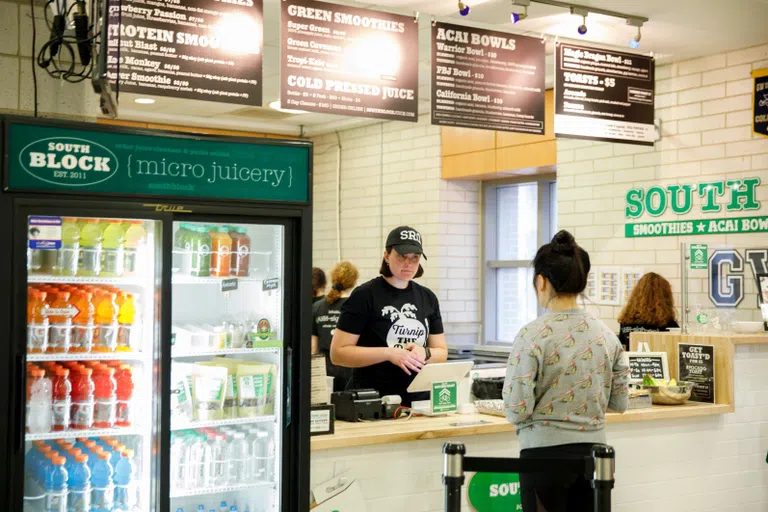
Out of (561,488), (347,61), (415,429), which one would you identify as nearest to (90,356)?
(415,429)

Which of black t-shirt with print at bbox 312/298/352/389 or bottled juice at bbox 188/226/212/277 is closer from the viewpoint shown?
bottled juice at bbox 188/226/212/277

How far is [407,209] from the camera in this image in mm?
9773

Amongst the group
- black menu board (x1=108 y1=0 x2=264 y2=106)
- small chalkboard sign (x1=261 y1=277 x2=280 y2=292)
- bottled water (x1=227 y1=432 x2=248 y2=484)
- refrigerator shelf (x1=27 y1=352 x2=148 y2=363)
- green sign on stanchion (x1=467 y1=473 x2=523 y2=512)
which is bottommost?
green sign on stanchion (x1=467 y1=473 x2=523 y2=512)

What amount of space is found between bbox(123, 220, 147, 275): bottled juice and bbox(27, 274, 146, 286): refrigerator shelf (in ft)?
0.14

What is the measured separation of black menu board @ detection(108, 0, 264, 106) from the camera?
486 centimetres

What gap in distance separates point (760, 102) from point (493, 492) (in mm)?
3664

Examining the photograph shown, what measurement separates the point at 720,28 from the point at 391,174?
14.1 feet

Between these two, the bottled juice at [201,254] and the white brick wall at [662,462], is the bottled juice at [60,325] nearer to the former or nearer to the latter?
the bottled juice at [201,254]

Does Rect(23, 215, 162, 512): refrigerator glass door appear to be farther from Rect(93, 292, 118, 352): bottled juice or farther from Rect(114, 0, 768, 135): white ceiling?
Rect(114, 0, 768, 135): white ceiling

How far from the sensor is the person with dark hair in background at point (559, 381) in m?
3.66

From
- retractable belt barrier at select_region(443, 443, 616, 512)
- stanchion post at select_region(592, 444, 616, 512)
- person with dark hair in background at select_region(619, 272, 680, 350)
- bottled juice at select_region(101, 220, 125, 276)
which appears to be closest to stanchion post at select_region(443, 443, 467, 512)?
retractable belt barrier at select_region(443, 443, 616, 512)

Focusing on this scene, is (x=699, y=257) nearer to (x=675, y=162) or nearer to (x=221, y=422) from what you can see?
(x=675, y=162)

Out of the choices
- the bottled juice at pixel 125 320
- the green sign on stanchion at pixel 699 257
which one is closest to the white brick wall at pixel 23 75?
the bottled juice at pixel 125 320

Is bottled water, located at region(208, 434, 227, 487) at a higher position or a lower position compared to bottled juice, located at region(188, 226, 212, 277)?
lower
